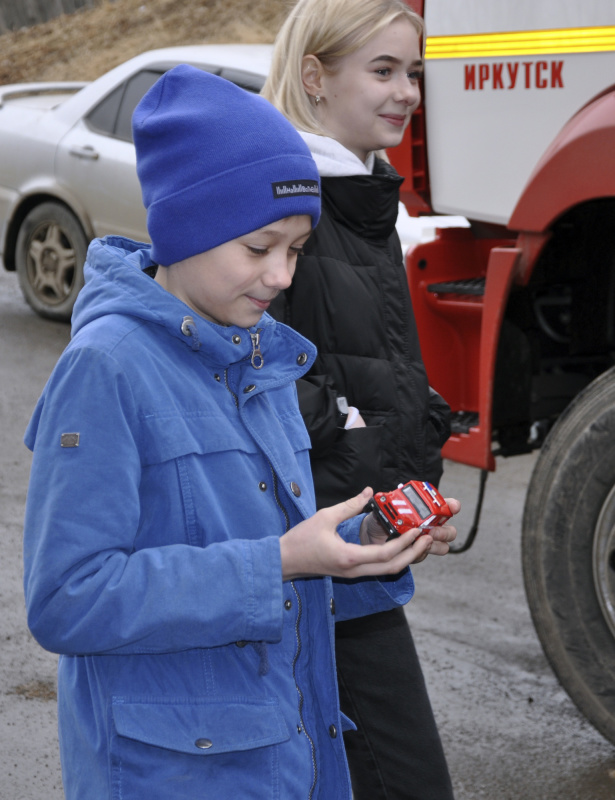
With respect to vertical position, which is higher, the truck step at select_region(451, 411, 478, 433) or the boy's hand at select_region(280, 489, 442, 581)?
the boy's hand at select_region(280, 489, 442, 581)

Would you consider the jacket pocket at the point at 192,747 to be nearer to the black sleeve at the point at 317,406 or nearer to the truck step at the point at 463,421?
the black sleeve at the point at 317,406

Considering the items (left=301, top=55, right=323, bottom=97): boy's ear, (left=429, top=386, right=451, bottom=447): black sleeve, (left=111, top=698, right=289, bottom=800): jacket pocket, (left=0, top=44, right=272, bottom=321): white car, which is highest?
(left=301, top=55, right=323, bottom=97): boy's ear

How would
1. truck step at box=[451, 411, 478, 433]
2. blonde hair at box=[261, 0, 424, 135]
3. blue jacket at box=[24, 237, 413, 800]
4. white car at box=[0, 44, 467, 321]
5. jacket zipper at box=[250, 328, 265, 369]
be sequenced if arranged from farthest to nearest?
white car at box=[0, 44, 467, 321] → truck step at box=[451, 411, 478, 433] → blonde hair at box=[261, 0, 424, 135] → jacket zipper at box=[250, 328, 265, 369] → blue jacket at box=[24, 237, 413, 800]

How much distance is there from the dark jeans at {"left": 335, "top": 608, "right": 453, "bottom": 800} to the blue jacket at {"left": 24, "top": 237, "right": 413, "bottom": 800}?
0.52 m

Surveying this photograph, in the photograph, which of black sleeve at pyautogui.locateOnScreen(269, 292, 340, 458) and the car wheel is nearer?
black sleeve at pyautogui.locateOnScreen(269, 292, 340, 458)

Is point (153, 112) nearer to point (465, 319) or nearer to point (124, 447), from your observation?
point (124, 447)

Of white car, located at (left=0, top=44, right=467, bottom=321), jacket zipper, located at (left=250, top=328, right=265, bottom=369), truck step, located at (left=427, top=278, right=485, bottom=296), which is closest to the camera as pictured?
jacket zipper, located at (left=250, top=328, right=265, bottom=369)

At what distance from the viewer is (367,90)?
2.42 m

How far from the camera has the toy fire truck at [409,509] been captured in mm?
1620

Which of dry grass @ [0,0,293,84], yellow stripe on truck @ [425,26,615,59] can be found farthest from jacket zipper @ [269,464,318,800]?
dry grass @ [0,0,293,84]

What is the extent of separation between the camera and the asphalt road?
314cm

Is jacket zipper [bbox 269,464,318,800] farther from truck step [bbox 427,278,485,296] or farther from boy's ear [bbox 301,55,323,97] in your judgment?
truck step [bbox 427,278,485,296]

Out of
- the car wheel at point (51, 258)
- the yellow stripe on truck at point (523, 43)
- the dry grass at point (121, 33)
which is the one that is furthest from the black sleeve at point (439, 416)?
the dry grass at point (121, 33)

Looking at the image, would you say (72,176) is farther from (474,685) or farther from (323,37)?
(323,37)
